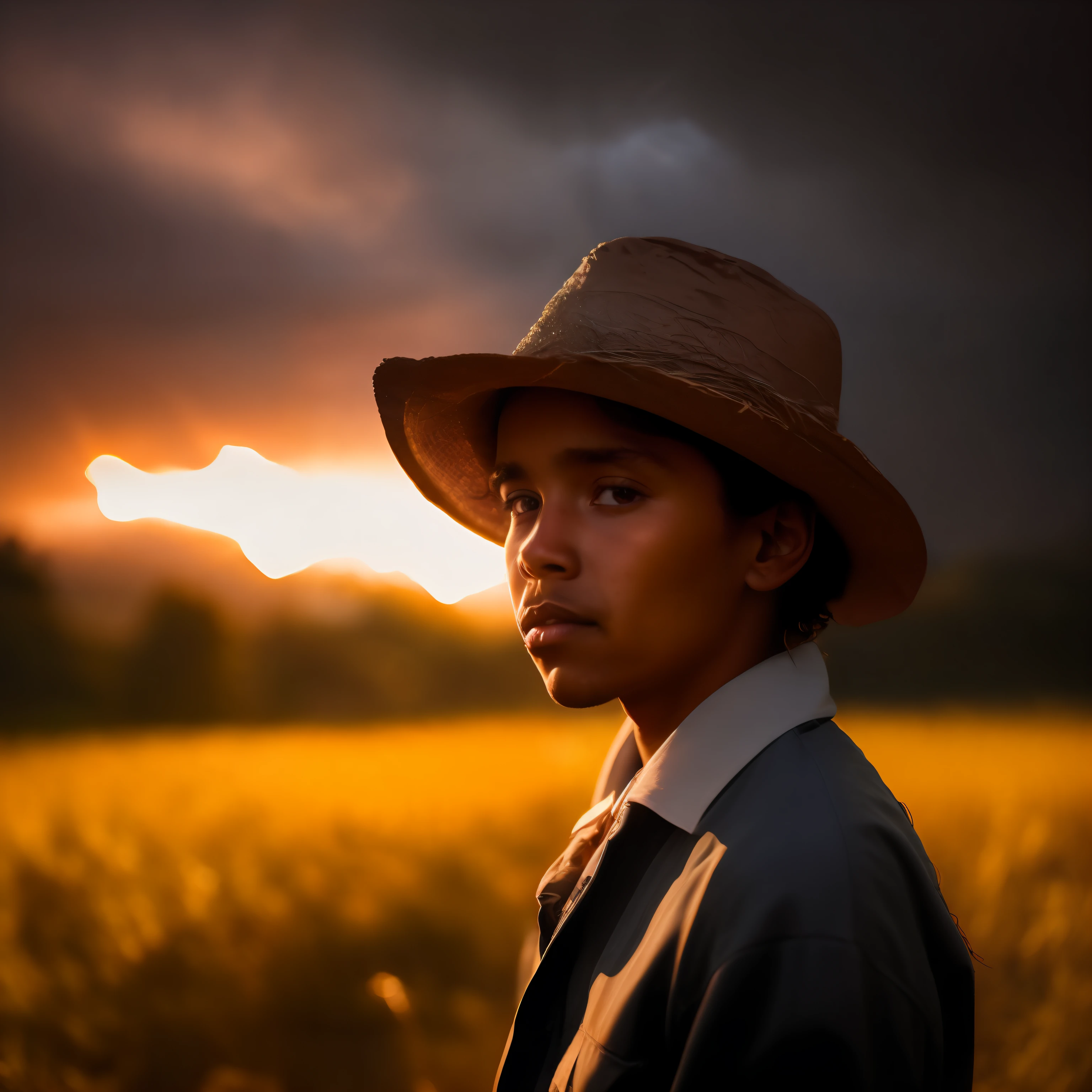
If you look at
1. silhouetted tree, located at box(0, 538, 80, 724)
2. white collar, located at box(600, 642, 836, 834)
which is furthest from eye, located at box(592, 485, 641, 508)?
silhouetted tree, located at box(0, 538, 80, 724)

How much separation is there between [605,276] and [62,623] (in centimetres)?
153

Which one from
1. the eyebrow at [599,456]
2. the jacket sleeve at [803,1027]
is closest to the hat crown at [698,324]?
the eyebrow at [599,456]

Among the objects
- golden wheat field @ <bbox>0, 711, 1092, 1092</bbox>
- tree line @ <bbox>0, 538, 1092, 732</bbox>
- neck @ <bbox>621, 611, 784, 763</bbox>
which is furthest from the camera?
tree line @ <bbox>0, 538, 1092, 732</bbox>

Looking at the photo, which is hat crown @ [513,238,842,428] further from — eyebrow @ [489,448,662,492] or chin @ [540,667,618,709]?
chin @ [540,667,618,709]

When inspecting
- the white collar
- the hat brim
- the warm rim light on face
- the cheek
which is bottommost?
the white collar

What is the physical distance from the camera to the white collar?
825 millimetres

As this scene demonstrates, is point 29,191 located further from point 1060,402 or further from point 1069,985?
point 1069,985

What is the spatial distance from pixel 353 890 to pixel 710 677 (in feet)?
3.92

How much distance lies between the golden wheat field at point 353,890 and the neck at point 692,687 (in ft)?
2.81

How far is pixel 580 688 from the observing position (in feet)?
2.94

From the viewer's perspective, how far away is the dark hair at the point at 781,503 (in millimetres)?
910

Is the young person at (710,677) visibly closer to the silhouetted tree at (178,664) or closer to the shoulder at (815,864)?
the shoulder at (815,864)

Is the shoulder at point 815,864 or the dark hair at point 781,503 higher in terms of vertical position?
the dark hair at point 781,503

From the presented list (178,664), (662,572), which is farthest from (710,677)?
(178,664)
